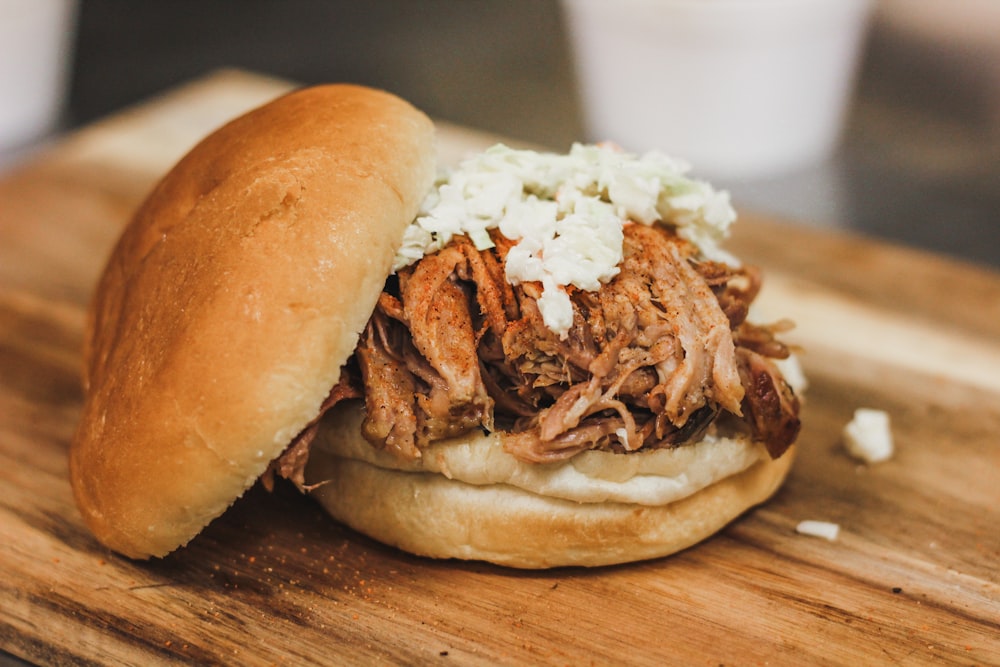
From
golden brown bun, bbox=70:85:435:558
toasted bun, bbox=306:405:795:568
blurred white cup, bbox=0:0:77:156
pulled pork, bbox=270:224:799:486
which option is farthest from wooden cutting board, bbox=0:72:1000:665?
blurred white cup, bbox=0:0:77:156

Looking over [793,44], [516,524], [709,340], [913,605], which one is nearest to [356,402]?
[516,524]

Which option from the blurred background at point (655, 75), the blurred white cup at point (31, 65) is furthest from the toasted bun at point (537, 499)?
the blurred white cup at point (31, 65)

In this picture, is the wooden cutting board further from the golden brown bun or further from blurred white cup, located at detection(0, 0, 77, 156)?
blurred white cup, located at detection(0, 0, 77, 156)

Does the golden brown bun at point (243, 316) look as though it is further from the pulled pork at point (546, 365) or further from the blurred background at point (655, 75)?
the blurred background at point (655, 75)

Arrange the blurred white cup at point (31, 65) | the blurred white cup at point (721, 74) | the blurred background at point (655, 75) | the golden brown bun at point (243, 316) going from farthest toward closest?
the blurred white cup at point (31, 65) → the blurred background at point (655, 75) → the blurred white cup at point (721, 74) → the golden brown bun at point (243, 316)

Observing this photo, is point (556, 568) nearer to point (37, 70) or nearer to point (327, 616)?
point (327, 616)

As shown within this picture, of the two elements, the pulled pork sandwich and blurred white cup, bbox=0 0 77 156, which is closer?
the pulled pork sandwich

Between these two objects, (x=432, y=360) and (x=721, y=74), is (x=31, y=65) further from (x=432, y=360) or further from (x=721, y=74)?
(x=432, y=360)
